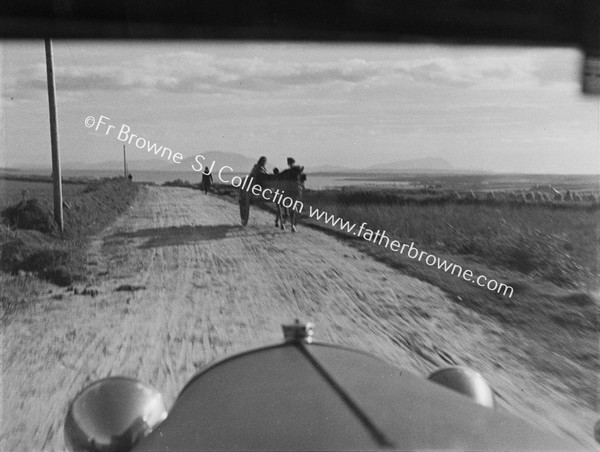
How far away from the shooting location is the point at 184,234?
227cm

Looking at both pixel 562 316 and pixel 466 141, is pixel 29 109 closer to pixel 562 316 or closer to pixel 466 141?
pixel 466 141

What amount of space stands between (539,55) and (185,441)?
5.66ft

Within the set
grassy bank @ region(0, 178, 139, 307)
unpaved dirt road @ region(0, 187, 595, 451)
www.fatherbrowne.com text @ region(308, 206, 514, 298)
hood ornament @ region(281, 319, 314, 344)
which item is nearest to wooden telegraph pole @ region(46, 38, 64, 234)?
grassy bank @ region(0, 178, 139, 307)

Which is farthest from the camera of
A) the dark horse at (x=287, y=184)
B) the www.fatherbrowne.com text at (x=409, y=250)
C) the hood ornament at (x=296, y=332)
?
the www.fatherbrowne.com text at (x=409, y=250)

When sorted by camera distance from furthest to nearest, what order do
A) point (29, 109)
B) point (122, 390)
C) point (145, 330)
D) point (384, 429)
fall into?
point (145, 330)
point (29, 109)
point (122, 390)
point (384, 429)

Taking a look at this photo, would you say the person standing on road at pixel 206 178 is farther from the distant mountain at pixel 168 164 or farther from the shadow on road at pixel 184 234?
the shadow on road at pixel 184 234

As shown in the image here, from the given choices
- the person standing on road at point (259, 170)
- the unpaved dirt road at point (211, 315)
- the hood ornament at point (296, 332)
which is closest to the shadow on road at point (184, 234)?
the unpaved dirt road at point (211, 315)

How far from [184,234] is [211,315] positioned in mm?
317

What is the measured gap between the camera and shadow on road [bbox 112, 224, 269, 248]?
88.5 inches

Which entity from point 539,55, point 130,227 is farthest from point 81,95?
point 539,55

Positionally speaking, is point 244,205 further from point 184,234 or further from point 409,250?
point 409,250

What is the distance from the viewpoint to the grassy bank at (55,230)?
2.00m

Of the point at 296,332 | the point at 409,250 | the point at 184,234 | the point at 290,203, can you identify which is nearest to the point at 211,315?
the point at 184,234

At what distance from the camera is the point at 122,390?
1.06 metres
